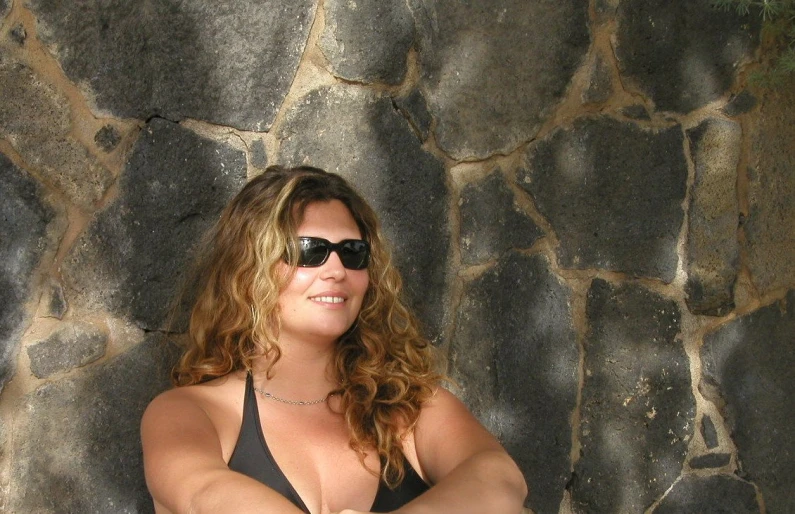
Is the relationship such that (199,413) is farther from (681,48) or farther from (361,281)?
(681,48)

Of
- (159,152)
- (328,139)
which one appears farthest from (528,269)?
(159,152)

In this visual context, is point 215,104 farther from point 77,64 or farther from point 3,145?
point 3,145

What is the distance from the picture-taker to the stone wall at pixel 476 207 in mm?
2434

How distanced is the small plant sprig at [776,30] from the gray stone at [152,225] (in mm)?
A: 1558

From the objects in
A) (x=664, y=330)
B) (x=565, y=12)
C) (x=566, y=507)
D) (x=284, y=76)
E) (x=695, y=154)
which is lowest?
(x=566, y=507)

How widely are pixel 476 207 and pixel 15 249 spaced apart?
49.6 inches

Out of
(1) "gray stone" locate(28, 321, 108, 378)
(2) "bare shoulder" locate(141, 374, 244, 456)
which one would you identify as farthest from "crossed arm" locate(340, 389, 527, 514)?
(1) "gray stone" locate(28, 321, 108, 378)

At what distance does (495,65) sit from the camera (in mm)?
2939

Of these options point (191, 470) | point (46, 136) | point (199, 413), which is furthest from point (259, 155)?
point (191, 470)

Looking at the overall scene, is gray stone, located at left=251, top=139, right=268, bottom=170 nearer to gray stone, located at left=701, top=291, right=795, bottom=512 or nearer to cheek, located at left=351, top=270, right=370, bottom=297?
cheek, located at left=351, top=270, right=370, bottom=297

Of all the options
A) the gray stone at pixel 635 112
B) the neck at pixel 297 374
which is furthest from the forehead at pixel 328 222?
the gray stone at pixel 635 112

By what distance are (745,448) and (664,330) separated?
1.52ft

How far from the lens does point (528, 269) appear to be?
118 inches

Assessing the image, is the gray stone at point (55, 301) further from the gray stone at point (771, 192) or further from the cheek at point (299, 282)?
the gray stone at point (771, 192)
